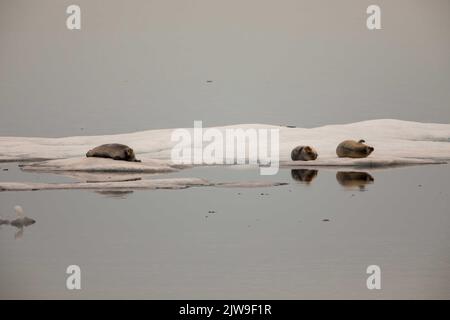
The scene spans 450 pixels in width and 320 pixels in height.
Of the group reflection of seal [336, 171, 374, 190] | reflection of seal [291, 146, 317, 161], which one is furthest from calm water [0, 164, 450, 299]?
reflection of seal [291, 146, 317, 161]

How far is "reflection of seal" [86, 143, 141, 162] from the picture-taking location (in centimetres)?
604

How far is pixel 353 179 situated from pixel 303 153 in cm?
44

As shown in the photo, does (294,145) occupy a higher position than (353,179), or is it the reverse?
(294,145)

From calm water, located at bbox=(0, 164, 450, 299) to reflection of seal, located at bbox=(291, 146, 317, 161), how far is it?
0.40 feet

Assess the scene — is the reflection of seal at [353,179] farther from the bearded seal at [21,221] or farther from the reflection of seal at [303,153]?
the bearded seal at [21,221]

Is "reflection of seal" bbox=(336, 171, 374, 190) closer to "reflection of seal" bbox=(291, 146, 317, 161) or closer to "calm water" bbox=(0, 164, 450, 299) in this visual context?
"calm water" bbox=(0, 164, 450, 299)

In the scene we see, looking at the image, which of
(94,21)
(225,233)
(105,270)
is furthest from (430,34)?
(105,270)

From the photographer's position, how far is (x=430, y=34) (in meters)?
6.10

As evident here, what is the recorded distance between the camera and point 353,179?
609 centimetres

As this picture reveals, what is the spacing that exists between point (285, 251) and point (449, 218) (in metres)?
1.27

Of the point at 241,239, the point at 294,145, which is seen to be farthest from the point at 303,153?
the point at 241,239

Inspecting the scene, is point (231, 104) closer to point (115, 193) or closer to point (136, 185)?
point (136, 185)

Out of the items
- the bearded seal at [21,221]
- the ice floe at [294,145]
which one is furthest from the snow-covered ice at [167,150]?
Answer: the bearded seal at [21,221]

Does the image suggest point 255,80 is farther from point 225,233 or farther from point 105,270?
point 105,270
